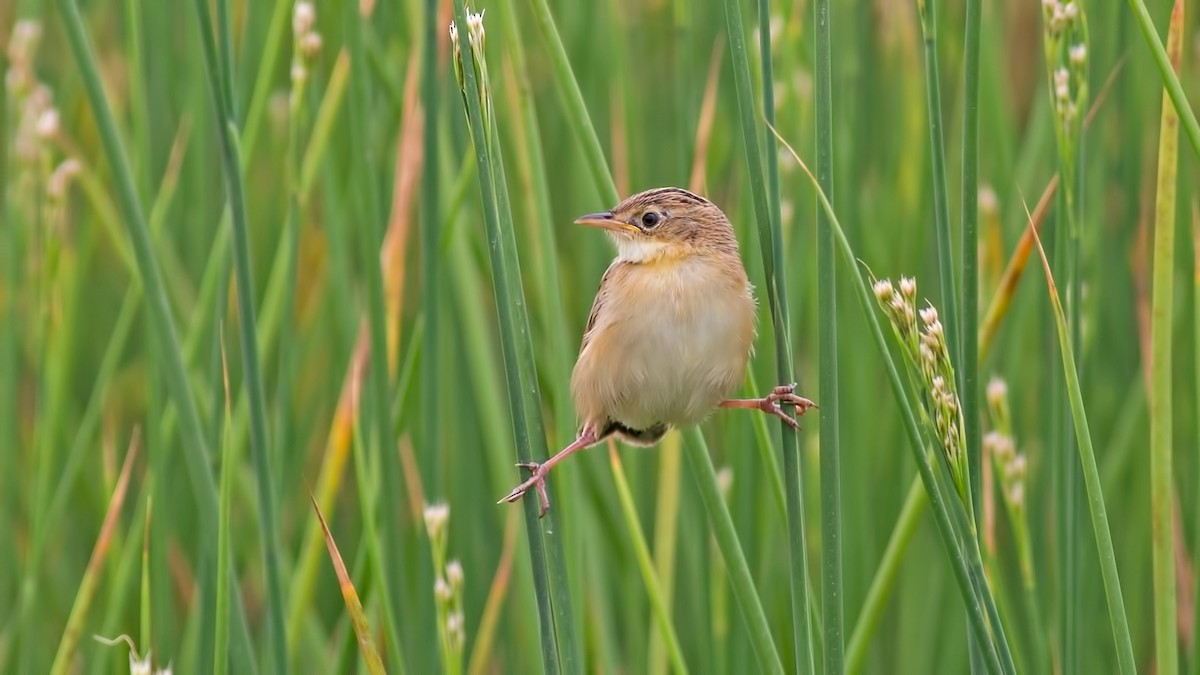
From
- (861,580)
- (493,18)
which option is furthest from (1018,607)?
(493,18)

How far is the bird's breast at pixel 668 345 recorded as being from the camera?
2666 millimetres

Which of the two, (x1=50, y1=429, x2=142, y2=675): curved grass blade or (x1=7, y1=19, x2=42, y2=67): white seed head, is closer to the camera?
(x1=50, y1=429, x2=142, y2=675): curved grass blade

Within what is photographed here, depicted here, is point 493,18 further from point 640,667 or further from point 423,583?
point 640,667

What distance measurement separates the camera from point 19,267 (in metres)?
3.68

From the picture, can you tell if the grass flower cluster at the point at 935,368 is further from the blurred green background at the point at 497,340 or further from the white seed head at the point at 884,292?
the blurred green background at the point at 497,340

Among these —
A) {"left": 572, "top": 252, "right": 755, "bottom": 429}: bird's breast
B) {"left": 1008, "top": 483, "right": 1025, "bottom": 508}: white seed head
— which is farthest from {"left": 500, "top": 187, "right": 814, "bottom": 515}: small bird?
{"left": 1008, "top": 483, "right": 1025, "bottom": 508}: white seed head

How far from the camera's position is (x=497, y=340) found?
423 cm

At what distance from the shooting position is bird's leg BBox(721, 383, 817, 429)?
2107 millimetres

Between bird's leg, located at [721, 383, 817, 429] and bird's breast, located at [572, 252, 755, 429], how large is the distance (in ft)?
0.26

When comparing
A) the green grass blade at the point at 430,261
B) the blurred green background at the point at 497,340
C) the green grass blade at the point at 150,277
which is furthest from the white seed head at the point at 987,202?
the green grass blade at the point at 150,277

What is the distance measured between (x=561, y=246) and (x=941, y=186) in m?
2.41

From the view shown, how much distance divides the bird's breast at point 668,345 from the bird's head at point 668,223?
0.06 m

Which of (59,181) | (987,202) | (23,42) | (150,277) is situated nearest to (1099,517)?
(150,277)

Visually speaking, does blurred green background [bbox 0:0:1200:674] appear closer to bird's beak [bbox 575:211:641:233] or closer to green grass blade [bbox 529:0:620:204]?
bird's beak [bbox 575:211:641:233]
